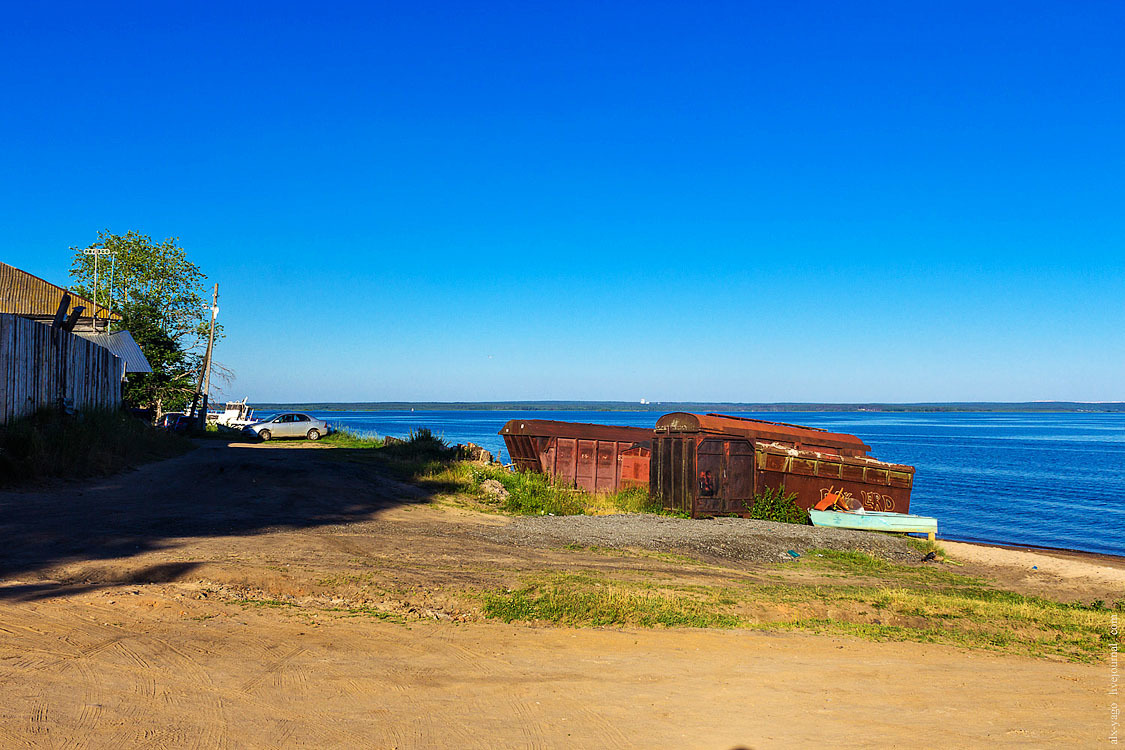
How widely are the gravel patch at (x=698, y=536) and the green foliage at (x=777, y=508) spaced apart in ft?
4.34

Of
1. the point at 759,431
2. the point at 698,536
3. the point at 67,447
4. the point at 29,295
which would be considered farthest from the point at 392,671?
the point at 29,295

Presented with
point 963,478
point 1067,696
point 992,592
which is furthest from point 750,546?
point 963,478

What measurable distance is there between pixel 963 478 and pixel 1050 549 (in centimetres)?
2434

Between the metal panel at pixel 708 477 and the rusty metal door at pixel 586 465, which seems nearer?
the metal panel at pixel 708 477

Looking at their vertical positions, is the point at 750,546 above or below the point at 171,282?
below

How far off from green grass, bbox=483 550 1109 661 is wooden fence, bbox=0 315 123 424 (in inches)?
448

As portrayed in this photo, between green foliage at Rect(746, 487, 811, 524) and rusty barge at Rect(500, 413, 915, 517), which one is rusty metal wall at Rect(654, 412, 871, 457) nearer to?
rusty barge at Rect(500, 413, 915, 517)

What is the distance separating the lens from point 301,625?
299 inches

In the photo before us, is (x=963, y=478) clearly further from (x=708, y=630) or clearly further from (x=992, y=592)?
(x=708, y=630)

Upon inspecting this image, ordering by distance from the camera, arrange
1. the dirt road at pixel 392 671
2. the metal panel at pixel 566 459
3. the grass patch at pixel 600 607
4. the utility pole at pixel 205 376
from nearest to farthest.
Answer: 1. the dirt road at pixel 392 671
2. the grass patch at pixel 600 607
3. the metal panel at pixel 566 459
4. the utility pole at pixel 205 376

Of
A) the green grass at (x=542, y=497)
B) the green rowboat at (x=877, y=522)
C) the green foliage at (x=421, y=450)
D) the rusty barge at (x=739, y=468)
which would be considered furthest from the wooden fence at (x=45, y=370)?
the green rowboat at (x=877, y=522)

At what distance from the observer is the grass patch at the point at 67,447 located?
14.0m

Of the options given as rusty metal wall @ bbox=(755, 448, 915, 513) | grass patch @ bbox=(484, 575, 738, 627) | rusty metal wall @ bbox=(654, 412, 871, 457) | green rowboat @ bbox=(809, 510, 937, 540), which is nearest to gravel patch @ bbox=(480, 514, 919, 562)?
green rowboat @ bbox=(809, 510, 937, 540)

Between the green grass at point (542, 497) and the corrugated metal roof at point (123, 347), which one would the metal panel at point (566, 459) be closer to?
the green grass at point (542, 497)
